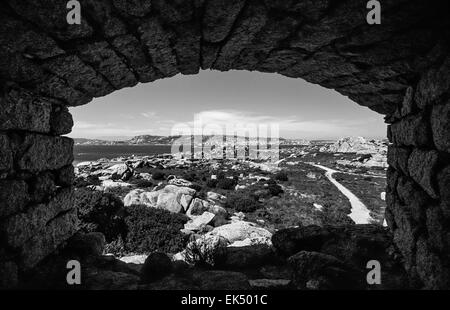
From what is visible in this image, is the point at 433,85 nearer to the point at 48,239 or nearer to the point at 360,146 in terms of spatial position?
the point at 48,239

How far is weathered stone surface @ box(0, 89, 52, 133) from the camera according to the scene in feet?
10.2

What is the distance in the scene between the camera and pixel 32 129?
11.7 ft

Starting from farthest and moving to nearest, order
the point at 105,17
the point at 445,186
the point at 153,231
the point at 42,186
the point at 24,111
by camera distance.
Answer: the point at 153,231, the point at 42,186, the point at 24,111, the point at 105,17, the point at 445,186

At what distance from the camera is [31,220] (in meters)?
3.53

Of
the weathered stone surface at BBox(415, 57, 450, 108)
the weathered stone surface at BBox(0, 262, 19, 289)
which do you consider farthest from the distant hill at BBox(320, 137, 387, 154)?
the weathered stone surface at BBox(0, 262, 19, 289)

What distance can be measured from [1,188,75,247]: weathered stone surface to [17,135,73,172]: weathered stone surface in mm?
530

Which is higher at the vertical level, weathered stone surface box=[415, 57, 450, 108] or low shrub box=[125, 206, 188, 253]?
weathered stone surface box=[415, 57, 450, 108]

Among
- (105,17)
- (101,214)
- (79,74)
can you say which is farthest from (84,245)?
(101,214)

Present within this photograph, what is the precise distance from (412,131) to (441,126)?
2.86 ft

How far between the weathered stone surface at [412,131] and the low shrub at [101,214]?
33.2 ft

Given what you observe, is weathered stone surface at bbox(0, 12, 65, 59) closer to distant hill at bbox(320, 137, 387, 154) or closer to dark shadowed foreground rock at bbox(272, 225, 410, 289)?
dark shadowed foreground rock at bbox(272, 225, 410, 289)

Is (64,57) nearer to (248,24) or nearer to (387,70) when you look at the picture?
(248,24)

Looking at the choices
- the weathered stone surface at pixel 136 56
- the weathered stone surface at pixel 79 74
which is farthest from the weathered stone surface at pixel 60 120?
the weathered stone surface at pixel 136 56
